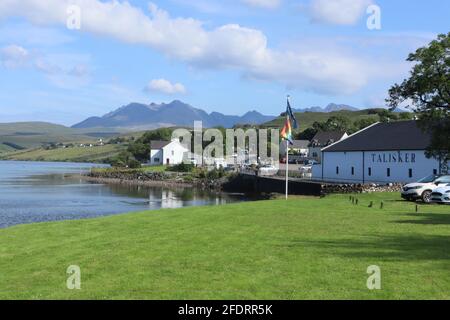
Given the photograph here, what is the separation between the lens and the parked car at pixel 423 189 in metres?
35.8

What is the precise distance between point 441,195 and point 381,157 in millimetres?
35205

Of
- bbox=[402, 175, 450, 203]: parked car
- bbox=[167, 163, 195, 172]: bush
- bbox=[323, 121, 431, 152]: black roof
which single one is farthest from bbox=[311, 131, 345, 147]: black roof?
bbox=[402, 175, 450, 203]: parked car

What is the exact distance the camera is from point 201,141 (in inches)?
6668

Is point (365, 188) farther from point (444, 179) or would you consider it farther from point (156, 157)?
point (156, 157)

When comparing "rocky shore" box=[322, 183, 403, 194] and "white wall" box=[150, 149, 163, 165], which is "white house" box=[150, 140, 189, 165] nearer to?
"white wall" box=[150, 149, 163, 165]

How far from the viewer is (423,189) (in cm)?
3591

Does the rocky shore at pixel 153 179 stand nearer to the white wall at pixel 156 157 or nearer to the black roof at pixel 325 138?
the white wall at pixel 156 157

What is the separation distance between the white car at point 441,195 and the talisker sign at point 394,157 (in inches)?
1197

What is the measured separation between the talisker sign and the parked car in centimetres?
2723

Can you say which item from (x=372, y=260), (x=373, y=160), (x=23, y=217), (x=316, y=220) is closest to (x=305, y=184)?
(x=373, y=160)

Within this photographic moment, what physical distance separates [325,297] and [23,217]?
39199 mm

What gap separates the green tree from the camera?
40594mm

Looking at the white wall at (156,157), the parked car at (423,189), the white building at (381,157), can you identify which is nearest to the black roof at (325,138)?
the white wall at (156,157)

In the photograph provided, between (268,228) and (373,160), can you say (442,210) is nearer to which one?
(268,228)
